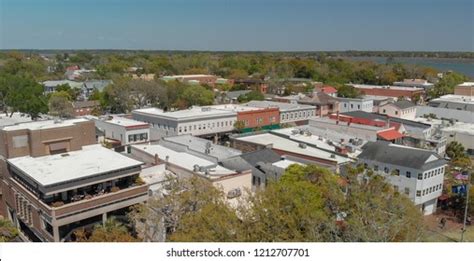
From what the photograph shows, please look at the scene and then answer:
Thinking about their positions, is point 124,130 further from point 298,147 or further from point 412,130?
point 412,130

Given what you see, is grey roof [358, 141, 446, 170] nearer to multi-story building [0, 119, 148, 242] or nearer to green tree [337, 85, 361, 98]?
multi-story building [0, 119, 148, 242]

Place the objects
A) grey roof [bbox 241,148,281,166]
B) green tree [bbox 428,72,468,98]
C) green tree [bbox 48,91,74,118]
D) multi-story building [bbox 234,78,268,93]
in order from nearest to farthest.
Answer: grey roof [bbox 241,148,281,166], green tree [bbox 48,91,74,118], green tree [bbox 428,72,468,98], multi-story building [bbox 234,78,268,93]

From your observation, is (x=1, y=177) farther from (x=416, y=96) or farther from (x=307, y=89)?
(x=416, y=96)

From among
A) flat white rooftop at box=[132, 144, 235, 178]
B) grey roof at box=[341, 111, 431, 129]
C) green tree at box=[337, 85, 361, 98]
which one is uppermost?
green tree at box=[337, 85, 361, 98]

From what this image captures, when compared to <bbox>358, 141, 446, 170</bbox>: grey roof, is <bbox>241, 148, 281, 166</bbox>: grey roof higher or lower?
lower

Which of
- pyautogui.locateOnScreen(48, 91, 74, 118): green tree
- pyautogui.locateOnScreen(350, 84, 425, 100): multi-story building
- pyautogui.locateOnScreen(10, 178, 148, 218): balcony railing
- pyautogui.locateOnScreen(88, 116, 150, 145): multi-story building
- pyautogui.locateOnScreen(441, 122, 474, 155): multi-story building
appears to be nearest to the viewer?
pyautogui.locateOnScreen(10, 178, 148, 218): balcony railing

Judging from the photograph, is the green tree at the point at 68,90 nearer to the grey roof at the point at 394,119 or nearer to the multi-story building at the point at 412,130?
the multi-story building at the point at 412,130

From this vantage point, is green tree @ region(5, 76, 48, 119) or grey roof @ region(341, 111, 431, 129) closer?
grey roof @ region(341, 111, 431, 129)

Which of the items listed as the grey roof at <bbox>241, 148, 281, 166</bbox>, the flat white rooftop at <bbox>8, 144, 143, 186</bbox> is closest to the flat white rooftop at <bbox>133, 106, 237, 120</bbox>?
the grey roof at <bbox>241, 148, 281, 166</bbox>

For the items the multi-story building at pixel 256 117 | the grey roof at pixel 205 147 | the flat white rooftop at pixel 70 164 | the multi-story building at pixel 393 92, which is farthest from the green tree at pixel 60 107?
the multi-story building at pixel 393 92
